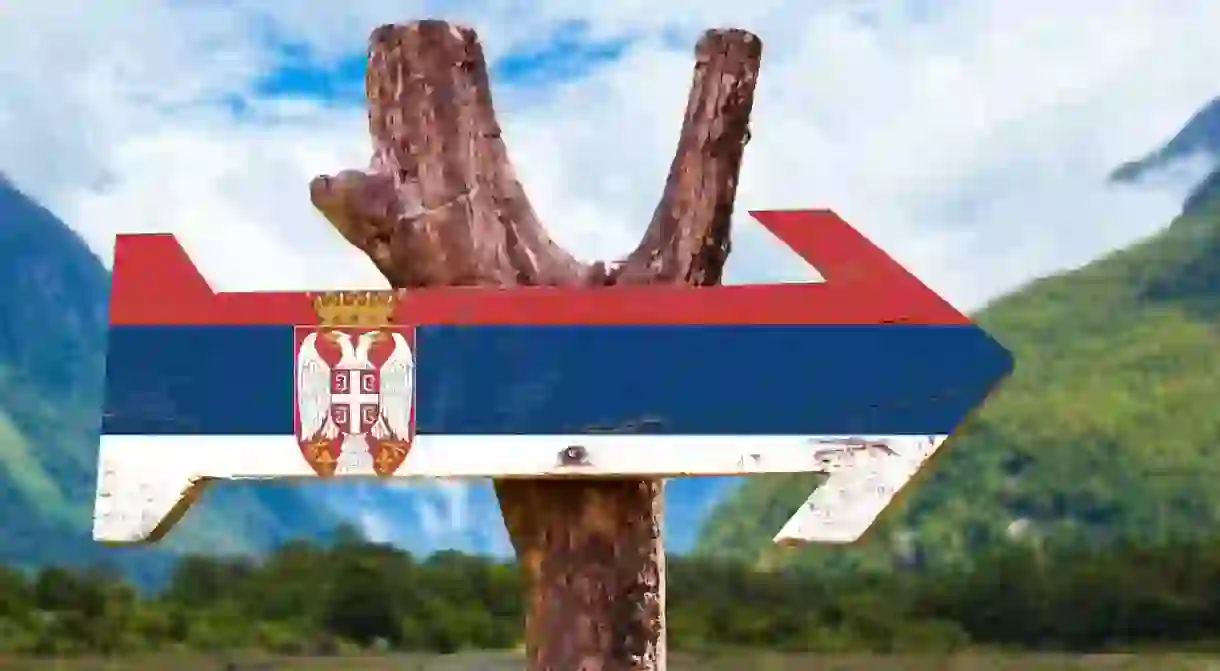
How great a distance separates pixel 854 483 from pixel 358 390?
510mm

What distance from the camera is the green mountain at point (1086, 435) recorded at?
218 inches

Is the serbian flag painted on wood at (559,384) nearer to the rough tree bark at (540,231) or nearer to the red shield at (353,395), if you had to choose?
the red shield at (353,395)

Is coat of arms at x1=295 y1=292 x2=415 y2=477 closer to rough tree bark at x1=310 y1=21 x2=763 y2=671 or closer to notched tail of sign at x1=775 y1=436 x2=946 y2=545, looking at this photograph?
rough tree bark at x1=310 y1=21 x2=763 y2=671

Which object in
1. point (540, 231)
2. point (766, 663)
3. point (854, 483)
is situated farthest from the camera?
point (766, 663)

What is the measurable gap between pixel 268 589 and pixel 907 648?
5.54 feet

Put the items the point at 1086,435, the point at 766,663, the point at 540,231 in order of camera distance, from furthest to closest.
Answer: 1. the point at 1086,435
2. the point at 766,663
3. the point at 540,231

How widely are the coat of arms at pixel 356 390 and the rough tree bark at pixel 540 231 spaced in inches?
10.4

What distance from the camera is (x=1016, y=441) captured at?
5961 mm

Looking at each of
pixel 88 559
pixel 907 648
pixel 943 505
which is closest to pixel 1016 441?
pixel 943 505

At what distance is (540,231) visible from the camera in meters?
2.12

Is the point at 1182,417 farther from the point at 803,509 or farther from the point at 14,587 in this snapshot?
the point at 803,509

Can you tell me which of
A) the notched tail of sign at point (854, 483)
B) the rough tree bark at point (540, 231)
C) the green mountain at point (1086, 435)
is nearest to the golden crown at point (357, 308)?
the rough tree bark at point (540, 231)

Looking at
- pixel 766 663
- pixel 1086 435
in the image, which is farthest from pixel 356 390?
pixel 1086 435

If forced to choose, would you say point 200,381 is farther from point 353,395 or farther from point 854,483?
point 854,483
